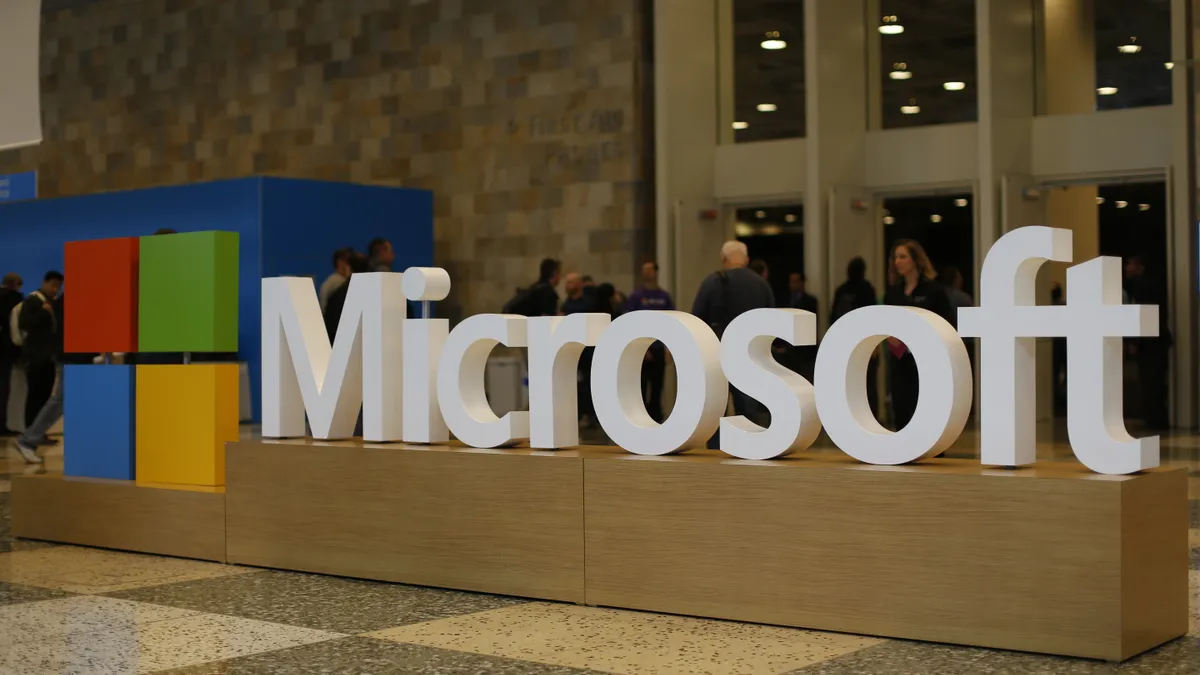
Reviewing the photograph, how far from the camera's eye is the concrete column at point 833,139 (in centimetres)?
1452

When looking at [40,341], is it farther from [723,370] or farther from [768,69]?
[723,370]

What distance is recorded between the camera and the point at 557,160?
52.6 ft

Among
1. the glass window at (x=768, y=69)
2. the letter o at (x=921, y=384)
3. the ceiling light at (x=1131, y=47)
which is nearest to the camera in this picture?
the letter o at (x=921, y=384)

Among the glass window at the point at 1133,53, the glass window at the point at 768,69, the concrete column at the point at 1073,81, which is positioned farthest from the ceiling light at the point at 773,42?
the glass window at the point at 1133,53

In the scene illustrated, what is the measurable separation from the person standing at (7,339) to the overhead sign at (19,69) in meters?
8.13

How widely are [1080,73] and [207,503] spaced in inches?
421

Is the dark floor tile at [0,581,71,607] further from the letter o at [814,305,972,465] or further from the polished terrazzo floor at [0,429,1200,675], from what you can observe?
the letter o at [814,305,972,465]

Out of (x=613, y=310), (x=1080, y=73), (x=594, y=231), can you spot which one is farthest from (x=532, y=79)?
(x=1080, y=73)

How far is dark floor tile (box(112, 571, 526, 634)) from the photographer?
471cm

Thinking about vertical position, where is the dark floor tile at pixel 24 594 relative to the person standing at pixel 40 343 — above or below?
below

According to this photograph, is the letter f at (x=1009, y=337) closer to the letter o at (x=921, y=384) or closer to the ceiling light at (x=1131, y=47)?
the letter o at (x=921, y=384)

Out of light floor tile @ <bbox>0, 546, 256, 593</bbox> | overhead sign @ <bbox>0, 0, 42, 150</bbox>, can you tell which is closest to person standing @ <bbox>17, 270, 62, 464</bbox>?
light floor tile @ <bbox>0, 546, 256, 593</bbox>

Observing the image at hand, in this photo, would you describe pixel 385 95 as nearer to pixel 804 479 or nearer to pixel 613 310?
pixel 613 310

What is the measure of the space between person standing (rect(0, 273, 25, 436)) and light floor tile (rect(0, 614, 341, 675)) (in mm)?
9783
